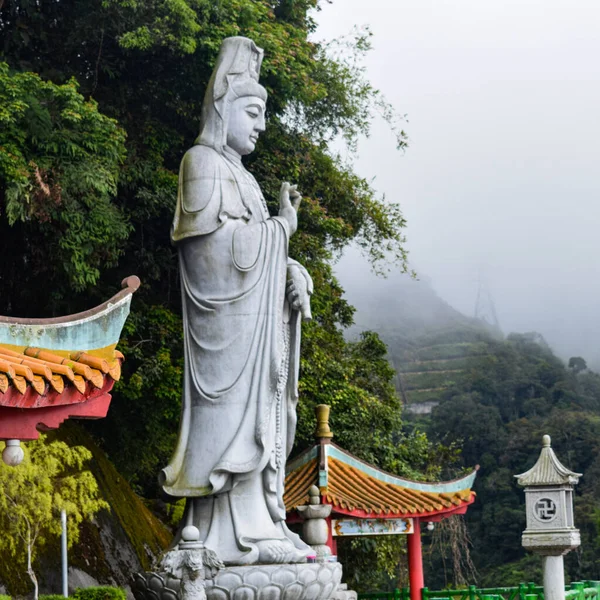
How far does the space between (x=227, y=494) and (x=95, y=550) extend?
19.8 ft

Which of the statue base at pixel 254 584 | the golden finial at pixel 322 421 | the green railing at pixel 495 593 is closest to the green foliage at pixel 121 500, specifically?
the green railing at pixel 495 593

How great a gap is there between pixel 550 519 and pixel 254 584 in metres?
4.62

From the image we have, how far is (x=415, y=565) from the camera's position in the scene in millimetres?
11266

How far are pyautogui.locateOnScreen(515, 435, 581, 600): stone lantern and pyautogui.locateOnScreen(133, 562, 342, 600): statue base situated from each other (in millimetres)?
3943

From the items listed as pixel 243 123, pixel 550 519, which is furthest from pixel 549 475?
pixel 243 123

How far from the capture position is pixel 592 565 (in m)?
27.0

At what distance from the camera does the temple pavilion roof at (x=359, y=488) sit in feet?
33.6

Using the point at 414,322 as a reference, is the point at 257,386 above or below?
below

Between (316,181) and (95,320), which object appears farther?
(316,181)

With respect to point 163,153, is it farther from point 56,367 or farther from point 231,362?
point 56,367

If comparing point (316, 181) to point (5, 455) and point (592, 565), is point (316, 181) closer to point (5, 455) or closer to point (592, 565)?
point (5, 455)

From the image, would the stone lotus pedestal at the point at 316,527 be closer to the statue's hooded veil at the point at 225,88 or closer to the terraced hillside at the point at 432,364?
the statue's hooded veil at the point at 225,88

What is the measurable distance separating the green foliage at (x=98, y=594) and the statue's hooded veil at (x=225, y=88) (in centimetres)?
547

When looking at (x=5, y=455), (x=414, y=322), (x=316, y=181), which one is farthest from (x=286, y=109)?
(x=414, y=322)
